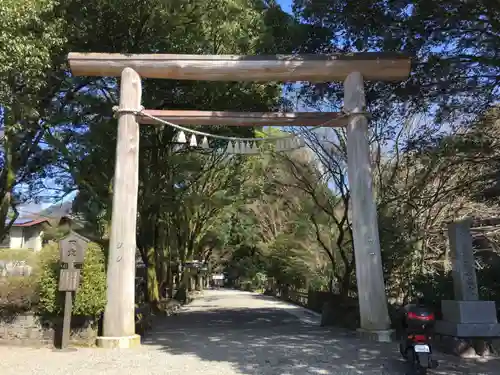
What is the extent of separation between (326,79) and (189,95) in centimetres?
476

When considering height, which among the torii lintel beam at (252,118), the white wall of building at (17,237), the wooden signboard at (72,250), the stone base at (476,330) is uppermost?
the torii lintel beam at (252,118)

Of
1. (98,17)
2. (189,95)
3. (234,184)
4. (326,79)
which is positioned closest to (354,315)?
(326,79)

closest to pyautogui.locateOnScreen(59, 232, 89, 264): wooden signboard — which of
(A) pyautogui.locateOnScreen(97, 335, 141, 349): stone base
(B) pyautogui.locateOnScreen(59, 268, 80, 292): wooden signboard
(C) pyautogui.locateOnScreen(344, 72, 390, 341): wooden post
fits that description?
(B) pyautogui.locateOnScreen(59, 268, 80, 292): wooden signboard

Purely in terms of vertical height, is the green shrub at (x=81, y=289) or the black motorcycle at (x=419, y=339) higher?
the green shrub at (x=81, y=289)

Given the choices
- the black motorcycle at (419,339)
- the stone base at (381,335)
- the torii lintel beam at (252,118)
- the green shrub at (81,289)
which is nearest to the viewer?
the black motorcycle at (419,339)

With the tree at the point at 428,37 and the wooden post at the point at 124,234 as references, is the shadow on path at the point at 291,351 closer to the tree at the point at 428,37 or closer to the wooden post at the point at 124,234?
the wooden post at the point at 124,234

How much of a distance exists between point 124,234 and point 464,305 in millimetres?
6007

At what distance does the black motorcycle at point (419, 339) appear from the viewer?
17.6 feet

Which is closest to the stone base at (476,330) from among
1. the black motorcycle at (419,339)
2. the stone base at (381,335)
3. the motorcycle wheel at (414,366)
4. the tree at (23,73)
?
the stone base at (381,335)

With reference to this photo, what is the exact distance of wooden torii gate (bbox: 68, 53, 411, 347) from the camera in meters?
8.27

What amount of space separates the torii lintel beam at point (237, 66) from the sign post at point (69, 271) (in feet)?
11.4

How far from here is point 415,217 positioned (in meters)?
12.8

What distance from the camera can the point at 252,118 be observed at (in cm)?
935

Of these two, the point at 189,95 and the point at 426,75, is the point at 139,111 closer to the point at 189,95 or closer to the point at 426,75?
the point at 189,95
